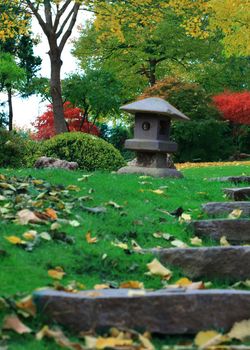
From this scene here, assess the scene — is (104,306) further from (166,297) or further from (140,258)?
(140,258)

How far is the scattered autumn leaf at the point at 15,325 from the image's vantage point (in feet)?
A: 12.1

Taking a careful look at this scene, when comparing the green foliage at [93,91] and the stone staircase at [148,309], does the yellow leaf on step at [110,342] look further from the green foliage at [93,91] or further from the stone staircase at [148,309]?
the green foliage at [93,91]

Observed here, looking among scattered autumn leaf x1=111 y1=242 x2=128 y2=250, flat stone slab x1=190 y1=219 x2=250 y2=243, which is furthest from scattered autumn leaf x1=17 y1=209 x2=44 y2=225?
flat stone slab x1=190 y1=219 x2=250 y2=243

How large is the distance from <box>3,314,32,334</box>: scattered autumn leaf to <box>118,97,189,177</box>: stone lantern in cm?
905

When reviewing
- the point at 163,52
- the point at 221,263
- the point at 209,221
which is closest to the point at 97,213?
the point at 209,221

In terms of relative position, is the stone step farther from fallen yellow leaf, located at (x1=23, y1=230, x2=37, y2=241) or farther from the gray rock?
the gray rock

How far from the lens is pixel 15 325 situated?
12.1ft

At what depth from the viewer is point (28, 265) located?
4566 millimetres

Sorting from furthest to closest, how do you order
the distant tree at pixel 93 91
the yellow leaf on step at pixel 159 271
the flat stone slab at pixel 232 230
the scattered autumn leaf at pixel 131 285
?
the distant tree at pixel 93 91 < the flat stone slab at pixel 232 230 < the yellow leaf on step at pixel 159 271 < the scattered autumn leaf at pixel 131 285

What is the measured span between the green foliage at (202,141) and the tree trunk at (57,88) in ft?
21.3

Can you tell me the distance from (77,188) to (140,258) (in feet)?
8.80

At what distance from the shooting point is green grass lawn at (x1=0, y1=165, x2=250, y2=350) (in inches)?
174

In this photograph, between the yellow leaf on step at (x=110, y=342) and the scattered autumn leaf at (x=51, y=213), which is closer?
the yellow leaf on step at (x=110, y=342)

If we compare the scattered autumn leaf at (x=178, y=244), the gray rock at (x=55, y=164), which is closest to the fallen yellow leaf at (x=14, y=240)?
the scattered autumn leaf at (x=178, y=244)
